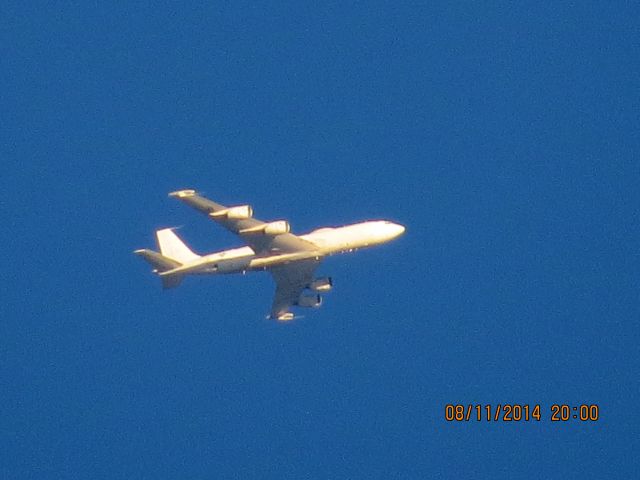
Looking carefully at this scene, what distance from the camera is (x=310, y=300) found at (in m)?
98.2

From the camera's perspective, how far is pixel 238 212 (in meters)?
86.9

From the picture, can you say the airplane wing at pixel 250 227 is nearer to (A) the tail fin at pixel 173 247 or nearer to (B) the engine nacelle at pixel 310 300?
(A) the tail fin at pixel 173 247

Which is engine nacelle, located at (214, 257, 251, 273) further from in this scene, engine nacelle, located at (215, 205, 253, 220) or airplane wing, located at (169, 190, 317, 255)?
engine nacelle, located at (215, 205, 253, 220)

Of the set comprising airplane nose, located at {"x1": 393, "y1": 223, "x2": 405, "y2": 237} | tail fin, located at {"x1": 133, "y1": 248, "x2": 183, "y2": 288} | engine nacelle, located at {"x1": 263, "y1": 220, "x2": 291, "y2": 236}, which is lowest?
tail fin, located at {"x1": 133, "y1": 248, "x2": 183, "y2": 288}

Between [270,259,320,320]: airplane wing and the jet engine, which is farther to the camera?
[270,259,320,320]: airplane wing

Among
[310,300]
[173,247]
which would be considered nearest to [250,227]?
[173,247]

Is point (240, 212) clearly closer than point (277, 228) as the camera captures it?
Yes

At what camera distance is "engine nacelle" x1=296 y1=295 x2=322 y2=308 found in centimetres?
9825

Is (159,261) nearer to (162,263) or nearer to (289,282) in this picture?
(162,263)

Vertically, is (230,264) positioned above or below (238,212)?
below

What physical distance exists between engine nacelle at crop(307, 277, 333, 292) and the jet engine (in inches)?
436

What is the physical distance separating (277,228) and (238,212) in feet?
9.81

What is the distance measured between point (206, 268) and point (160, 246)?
613 centimetres

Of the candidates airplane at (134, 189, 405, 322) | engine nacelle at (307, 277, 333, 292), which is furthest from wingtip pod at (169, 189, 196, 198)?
engine nacelle at (307, 277, 333, 292)
